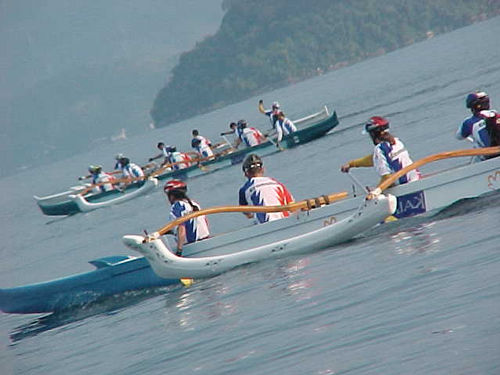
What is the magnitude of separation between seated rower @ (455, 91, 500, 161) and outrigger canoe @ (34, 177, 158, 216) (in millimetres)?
26216

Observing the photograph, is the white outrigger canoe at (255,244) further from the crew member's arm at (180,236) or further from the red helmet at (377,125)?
the red helmet at (377,125)

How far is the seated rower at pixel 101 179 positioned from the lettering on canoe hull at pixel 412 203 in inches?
1056

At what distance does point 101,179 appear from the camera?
1719 inches

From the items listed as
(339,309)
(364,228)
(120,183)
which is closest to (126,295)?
(364,228)

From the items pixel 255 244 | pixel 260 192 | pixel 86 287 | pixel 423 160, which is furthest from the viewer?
pixel 86 287

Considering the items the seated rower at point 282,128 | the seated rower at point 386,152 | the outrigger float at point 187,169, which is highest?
the seated rower at point 386,152

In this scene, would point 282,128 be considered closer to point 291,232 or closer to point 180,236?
point 180,236

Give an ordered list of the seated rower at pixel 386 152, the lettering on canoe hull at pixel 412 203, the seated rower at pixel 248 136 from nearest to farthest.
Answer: the seated rower at pixel 386 152 < the lettering on canoe hull at pixel 412 203 < the seated rower at pixel 248 136

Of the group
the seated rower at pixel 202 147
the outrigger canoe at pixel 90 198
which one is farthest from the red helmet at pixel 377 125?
the outrigger canoe at pixel 90 198

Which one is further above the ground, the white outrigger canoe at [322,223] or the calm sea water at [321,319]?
the white outrigger canoe at [322,223]

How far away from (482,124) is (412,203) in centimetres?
178

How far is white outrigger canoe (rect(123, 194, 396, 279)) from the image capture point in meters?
17.3

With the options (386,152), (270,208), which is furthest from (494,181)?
(270,208)

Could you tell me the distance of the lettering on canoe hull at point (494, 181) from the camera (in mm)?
16766
